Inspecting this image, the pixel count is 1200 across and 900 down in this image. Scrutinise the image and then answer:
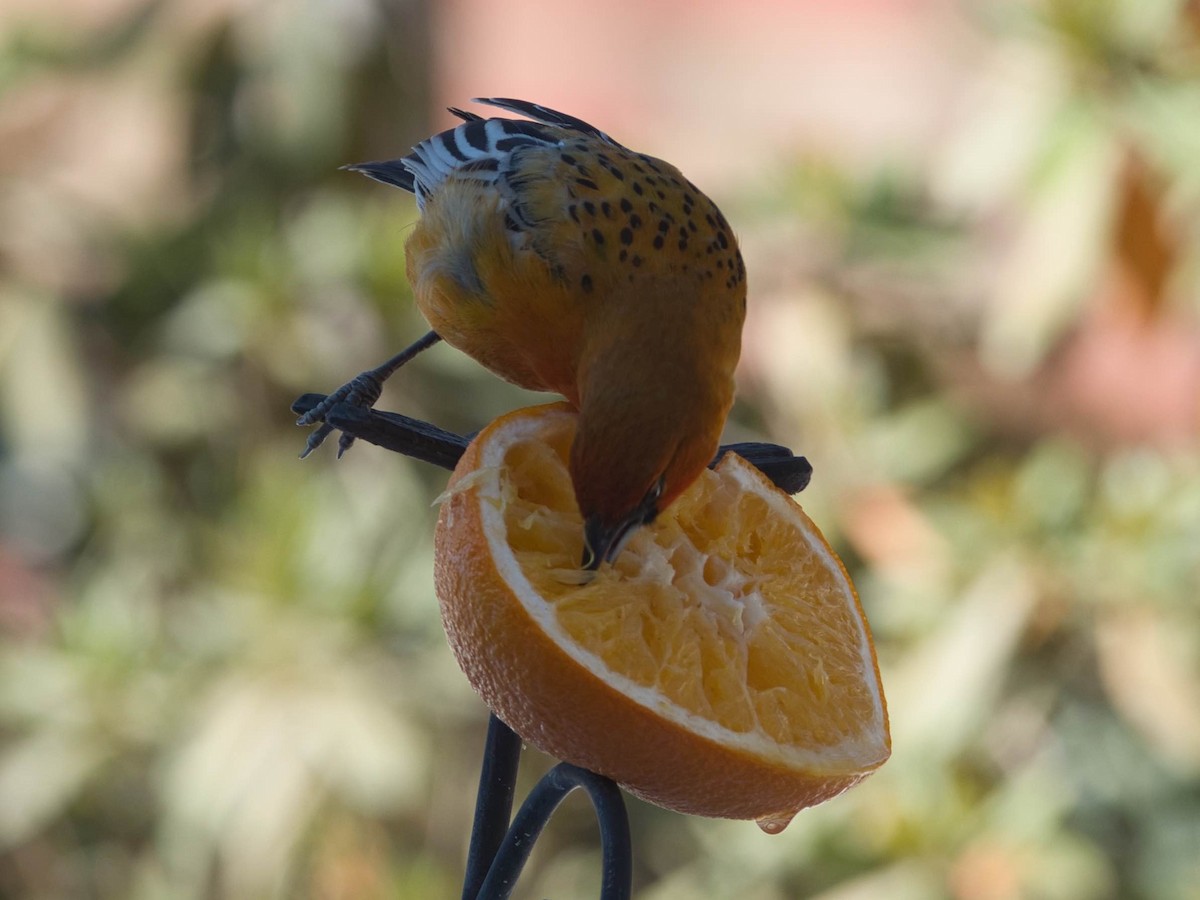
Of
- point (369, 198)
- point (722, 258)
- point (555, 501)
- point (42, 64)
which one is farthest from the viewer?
point (369, 198)

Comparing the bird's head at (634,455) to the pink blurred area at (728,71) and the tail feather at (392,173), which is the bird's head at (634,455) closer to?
the tail feather at (392,173)

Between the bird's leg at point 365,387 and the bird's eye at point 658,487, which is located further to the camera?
the bird's leg at point 365,387

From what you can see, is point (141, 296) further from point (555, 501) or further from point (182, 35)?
point (555, 501)

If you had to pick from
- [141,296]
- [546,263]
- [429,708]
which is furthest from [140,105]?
[546,263]

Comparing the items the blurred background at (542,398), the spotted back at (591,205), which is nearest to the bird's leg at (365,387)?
the spotted back at (591,205)

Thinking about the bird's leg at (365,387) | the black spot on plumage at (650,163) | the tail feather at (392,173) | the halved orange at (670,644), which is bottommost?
the bird's leg at (365,387)

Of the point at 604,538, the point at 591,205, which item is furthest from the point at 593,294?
the point at 604,538
